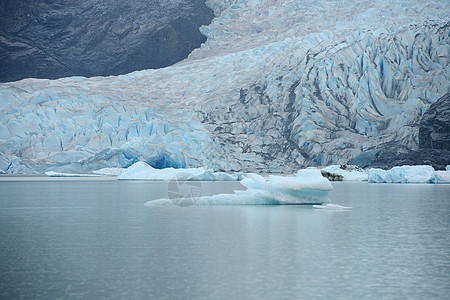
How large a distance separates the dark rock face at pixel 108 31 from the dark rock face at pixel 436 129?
70.8 feet

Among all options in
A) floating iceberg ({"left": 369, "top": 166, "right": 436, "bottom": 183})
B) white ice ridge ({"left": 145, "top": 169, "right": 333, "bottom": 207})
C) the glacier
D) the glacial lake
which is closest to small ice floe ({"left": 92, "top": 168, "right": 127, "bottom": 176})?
the glacier

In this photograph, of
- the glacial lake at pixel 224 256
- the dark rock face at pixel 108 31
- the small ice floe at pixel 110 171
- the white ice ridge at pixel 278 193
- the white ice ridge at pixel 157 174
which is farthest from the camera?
the dark rock face at pixel 108 31

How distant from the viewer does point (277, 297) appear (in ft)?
12.3

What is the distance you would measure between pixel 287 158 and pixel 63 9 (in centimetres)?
2580

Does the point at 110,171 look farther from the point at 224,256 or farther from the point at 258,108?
the point at 224,256

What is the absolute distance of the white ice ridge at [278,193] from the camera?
10578mm

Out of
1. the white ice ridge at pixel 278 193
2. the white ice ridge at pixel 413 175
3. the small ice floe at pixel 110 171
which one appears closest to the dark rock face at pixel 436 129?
the white ice ridge at pixel 413 175

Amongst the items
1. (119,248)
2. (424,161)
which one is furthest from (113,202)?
(424,161)

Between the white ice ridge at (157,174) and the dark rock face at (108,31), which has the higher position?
the dark rock face at (108,31)

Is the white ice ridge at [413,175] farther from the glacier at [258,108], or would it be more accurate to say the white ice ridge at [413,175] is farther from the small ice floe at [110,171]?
the small ice floe at [110,171]

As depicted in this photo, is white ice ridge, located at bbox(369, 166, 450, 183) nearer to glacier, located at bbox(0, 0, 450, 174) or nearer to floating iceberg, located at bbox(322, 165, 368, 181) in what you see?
floating iceberg, located at bbox(322, 165, 368, 181)

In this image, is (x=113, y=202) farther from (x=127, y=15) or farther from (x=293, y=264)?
(x=127, y=15)

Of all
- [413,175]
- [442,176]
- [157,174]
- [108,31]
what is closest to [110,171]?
[157,174]

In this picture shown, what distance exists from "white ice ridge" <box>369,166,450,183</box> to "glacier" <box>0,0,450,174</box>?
3.38 metres
